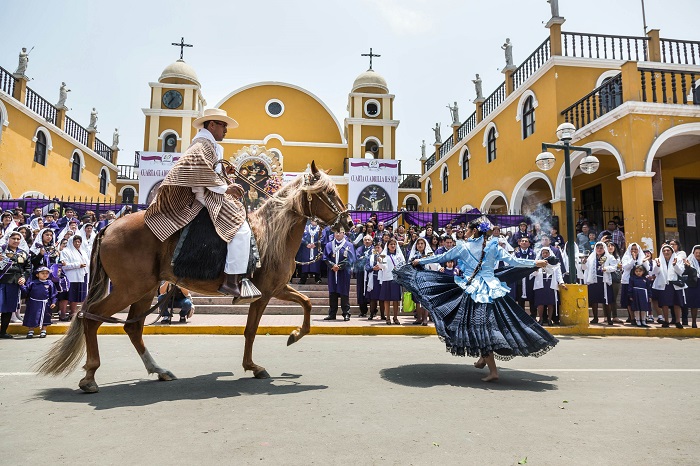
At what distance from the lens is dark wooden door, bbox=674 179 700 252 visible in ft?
56.5

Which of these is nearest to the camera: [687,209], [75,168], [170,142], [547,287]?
[547,287]

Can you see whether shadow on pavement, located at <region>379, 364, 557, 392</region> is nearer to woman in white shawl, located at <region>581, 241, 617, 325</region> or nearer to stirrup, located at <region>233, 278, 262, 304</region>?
stirrup, located at <region>233, 278, 262, 304</region>

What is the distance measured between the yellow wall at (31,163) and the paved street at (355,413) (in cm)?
1805

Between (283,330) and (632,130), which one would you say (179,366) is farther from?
(632,130)

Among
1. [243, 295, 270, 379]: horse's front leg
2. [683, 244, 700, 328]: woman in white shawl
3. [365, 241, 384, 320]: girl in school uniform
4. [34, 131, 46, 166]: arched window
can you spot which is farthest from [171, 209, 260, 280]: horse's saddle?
[34, 131, 46, 166]: arched window

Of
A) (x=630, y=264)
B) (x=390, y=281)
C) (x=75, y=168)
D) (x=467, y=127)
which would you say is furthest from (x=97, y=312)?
(x=75, y=168)

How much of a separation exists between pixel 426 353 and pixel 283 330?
3393 mm

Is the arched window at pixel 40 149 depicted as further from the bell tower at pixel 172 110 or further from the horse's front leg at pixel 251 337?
the horse's front leg at pixel 251 337

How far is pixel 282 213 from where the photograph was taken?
5.30 metres

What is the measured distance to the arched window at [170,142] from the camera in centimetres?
3131

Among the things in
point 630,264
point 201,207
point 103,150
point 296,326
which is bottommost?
point 296,326

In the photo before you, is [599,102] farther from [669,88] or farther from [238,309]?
[238,309]

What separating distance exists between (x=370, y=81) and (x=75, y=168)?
19849mm

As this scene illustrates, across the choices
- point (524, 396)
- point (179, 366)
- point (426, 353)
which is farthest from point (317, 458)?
point (426, 353)
